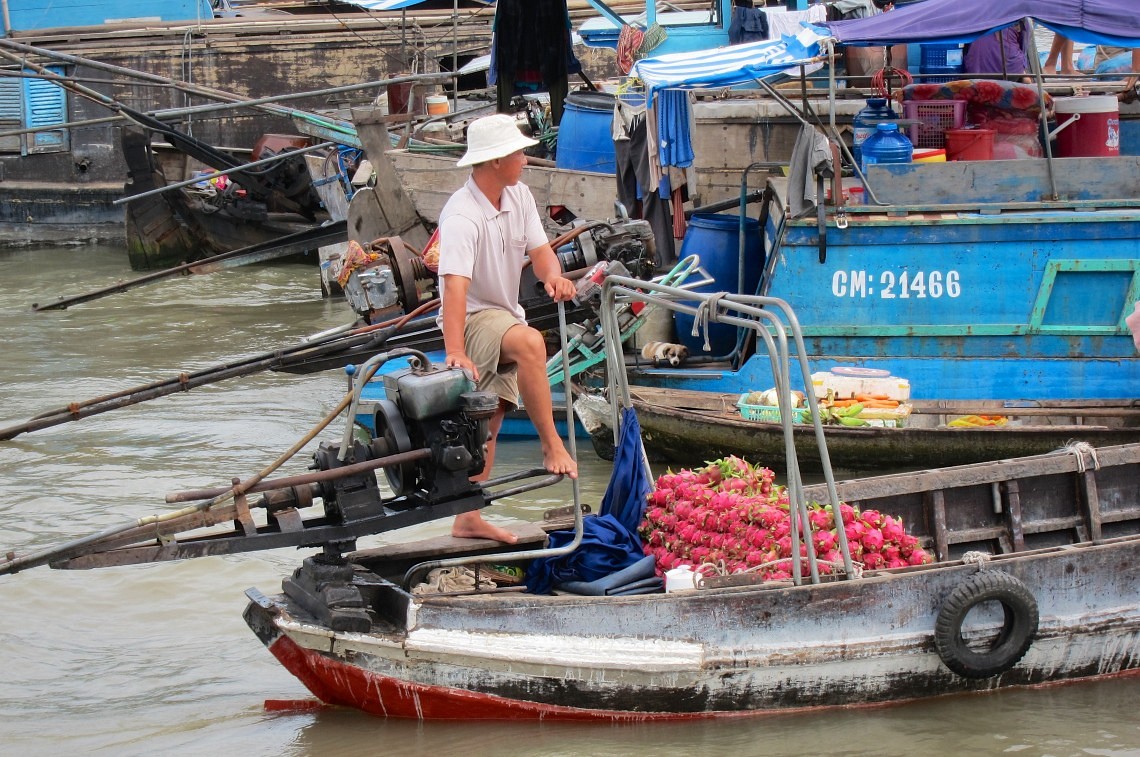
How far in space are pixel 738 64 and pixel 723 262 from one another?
5.71 feet

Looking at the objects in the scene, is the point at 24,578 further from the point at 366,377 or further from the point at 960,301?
the point at 960,301

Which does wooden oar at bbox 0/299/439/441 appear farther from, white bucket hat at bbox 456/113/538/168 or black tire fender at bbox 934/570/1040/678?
black tire fender at bbox 934/570/1040/678

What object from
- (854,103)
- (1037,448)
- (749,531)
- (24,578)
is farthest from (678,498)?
(854,103)

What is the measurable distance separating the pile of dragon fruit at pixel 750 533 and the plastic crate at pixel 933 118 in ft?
15.1

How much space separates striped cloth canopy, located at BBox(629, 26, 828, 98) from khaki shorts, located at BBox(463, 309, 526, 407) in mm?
3266

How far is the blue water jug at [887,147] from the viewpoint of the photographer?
8.38 metres

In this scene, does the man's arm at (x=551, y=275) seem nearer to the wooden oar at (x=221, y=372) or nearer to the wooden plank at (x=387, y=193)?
the wooden oar at (x=221, y=372)

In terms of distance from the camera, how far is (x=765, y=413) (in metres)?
7.90

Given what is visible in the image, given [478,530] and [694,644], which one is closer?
[694,644]

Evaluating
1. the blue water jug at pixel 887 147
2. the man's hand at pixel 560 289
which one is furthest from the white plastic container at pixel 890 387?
the man's hand at pixel 560 289

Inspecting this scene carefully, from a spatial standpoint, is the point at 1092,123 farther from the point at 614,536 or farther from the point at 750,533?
the point at 614,536

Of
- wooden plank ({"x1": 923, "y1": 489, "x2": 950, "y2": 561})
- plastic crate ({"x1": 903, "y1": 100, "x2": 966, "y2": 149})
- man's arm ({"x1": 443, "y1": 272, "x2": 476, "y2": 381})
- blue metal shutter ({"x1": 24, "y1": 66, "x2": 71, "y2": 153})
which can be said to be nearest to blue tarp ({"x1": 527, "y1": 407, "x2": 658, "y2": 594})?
man's arm ({"x1": 443, "y1": 272, "x2": 476, "y2": 381})

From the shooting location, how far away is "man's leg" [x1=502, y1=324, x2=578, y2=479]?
4.86 meters

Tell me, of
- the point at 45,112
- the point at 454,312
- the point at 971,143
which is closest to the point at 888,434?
the point at 971,143
